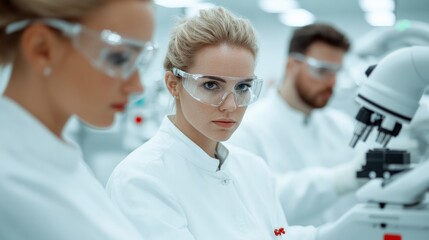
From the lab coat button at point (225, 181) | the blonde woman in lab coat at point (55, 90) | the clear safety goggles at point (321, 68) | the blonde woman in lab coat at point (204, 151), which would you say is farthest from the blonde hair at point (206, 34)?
the clear safety goggles at point (321, 68)

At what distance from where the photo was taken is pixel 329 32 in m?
2.74

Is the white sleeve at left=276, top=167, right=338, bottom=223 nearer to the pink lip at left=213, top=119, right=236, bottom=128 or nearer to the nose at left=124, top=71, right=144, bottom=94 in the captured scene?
the pink lip at left=213, top=119, right=236, bottom=128

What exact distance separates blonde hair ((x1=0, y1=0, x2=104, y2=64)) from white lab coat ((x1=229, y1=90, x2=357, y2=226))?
4.90 feet

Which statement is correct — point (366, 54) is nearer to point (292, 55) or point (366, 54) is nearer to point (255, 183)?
point (292, 55)

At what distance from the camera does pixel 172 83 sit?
1610 mm

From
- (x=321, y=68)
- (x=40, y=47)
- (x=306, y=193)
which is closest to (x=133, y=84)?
(x=40, y=47)

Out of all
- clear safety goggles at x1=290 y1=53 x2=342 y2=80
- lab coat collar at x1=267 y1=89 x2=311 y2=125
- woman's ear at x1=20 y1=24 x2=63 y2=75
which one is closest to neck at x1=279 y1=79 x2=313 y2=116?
lab coat collar at x1=267 y1=89 x2=311 y2=125

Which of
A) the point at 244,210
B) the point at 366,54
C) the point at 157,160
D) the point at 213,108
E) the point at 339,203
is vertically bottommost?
the point at 339,203

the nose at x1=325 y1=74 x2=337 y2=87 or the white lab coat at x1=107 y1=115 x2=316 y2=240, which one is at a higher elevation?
the nose at x1=325 y1=74 x2=337 y2=87

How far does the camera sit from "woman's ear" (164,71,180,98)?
1596 mm

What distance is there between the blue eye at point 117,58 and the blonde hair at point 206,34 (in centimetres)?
53

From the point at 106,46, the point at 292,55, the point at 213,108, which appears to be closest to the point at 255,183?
the point at 213,108

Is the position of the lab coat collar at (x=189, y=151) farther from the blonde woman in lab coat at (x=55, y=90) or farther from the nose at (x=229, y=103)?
the blonde woman in lab coat at (x=55, y=90)

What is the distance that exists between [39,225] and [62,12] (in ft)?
1.28
